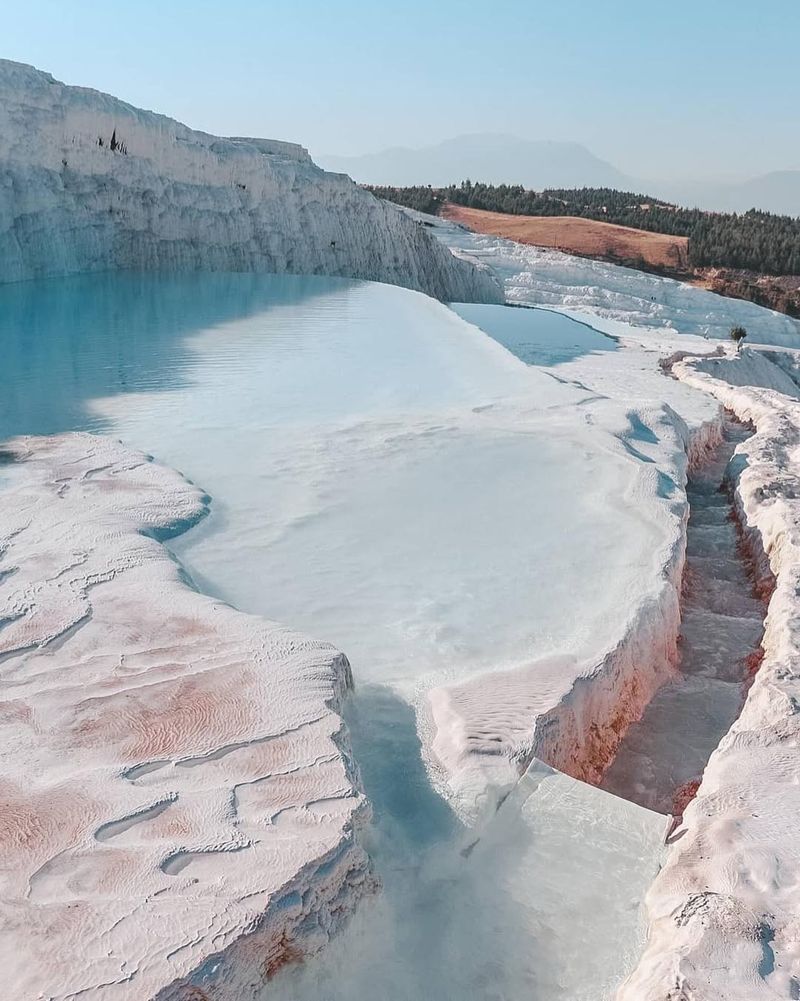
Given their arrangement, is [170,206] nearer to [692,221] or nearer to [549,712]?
[549,712]

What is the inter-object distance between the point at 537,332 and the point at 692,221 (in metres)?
21.0

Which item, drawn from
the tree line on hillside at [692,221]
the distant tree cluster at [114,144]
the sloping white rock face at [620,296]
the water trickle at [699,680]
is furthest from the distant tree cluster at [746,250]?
the water trickle at [699,680]

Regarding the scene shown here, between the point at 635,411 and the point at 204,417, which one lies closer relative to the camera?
the point at 204,417

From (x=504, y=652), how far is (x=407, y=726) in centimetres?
61

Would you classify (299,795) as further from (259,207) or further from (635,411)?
(259,207)

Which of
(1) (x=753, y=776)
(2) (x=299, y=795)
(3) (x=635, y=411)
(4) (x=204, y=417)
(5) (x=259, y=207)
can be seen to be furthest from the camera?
(5) (x=259, y=207)

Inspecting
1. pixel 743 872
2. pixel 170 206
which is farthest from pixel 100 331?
pixel 743 872

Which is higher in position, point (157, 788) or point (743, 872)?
point (157, 788)

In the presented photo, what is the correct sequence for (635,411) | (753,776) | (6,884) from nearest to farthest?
(6,884) < (753,776) < (635,411)

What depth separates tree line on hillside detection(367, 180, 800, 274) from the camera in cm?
2581

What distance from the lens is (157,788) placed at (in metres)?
2.30

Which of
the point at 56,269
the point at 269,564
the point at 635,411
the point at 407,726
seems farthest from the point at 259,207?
the point at 407,726

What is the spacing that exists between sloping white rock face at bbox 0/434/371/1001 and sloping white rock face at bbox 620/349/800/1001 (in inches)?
30.4

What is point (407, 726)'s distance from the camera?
2.93 meters
